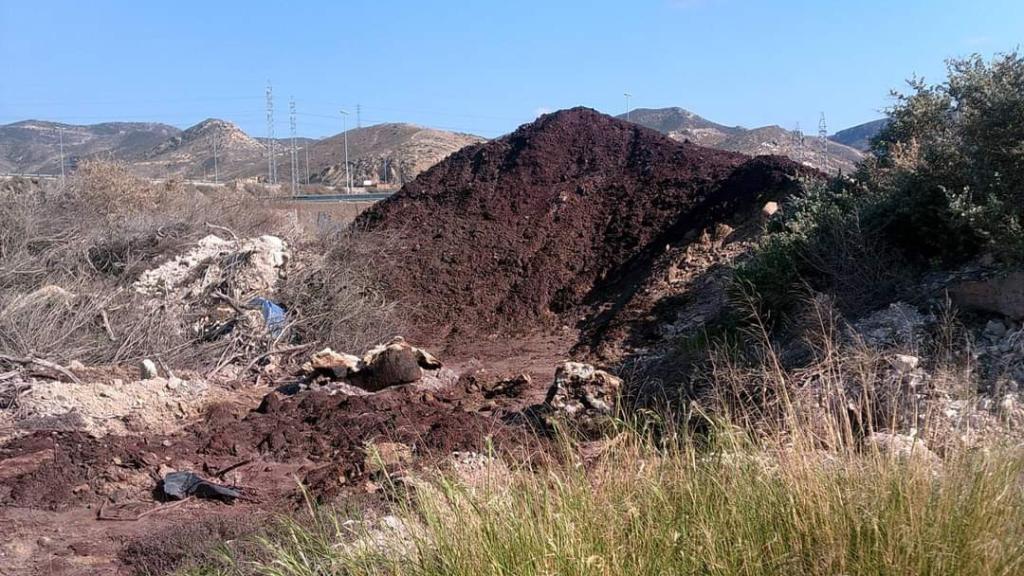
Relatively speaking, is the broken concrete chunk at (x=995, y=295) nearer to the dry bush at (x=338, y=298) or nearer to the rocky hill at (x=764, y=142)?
the dry bush at (x=338, y=298)

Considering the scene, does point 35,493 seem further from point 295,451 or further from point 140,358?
point 140,358

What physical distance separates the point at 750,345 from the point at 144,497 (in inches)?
201

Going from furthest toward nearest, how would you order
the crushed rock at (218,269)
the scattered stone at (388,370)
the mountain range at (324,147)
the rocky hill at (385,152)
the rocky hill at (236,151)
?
the rocky hill at (236,151)
the rocky hill at (385,152)
the mountain range at (324,147)
the crushed rock at (218,269)
the scattered stone at (388,370)

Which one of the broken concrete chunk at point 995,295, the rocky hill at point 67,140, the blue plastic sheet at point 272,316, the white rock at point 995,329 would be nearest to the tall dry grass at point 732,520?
the white rock at point 995,329

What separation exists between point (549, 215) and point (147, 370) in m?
7.90

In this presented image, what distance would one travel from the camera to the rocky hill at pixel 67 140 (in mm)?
73812

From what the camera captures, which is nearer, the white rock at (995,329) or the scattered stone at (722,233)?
the white rock at (995,329)

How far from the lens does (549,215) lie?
15.2 meters

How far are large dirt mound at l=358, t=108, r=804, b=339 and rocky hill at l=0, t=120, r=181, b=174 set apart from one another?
192 feet

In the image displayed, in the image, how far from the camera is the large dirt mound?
43.9 ft

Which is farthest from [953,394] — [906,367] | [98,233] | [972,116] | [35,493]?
[98,233]

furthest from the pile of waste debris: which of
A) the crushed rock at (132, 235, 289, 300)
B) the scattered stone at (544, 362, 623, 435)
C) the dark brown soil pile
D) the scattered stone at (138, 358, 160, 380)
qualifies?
the scattered stone at (544, 362, 623, 435)

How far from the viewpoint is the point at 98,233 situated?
12.0m

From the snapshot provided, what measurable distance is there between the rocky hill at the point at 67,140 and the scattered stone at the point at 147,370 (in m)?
63.2
